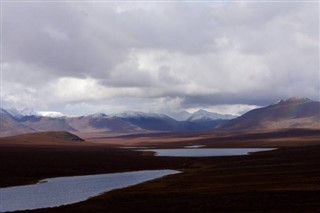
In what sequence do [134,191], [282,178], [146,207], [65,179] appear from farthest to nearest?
[65,179]
[282,178]
[134,191]
[146,207]

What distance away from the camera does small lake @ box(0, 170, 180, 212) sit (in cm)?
5234

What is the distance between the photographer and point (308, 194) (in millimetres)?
47531

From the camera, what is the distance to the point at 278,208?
134 ft

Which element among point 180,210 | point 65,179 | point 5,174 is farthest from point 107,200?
point 5,174

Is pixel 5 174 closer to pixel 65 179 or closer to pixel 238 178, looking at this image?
pixel 65 179

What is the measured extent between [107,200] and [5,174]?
37.7 metres

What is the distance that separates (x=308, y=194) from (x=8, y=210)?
28126 millimetres

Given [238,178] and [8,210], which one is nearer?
[8,210]

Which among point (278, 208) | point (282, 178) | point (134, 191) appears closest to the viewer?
point (278, 208)

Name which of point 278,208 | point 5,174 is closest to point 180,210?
point 278,208

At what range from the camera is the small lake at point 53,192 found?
52.3 meters

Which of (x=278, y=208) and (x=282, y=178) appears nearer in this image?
(x=278, y=208)

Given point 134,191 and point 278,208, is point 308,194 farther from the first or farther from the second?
point 134,191

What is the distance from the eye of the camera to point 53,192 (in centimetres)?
6256
